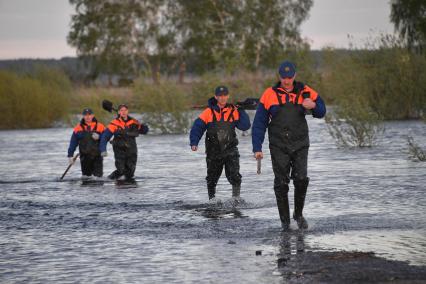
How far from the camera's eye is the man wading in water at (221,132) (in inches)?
551

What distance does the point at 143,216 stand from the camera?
516 inches

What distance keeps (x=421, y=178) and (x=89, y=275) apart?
9686mm

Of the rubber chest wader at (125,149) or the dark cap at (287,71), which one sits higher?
the dark cap at (287,71)

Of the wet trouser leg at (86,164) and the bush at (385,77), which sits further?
the bush at (385,77)

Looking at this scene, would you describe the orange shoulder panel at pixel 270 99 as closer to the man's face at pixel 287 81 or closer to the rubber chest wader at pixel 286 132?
the rubber chest wader at pixel 286 132

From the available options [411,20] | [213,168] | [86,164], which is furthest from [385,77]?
[213,168]

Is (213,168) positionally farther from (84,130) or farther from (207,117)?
(84,130)

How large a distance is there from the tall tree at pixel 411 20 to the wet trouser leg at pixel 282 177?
127ft

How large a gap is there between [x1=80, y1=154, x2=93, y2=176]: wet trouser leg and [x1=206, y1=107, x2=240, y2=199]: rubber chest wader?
6112 millimetres

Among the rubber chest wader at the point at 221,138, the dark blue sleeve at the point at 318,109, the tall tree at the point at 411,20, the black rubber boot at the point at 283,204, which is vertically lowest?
the black rubber boot at the point at 283,204

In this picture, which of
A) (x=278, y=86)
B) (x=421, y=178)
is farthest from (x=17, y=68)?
(x=278, y=86)

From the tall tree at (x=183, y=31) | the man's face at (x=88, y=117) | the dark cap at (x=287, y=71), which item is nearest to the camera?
the dark cap at (x=287, y=71)

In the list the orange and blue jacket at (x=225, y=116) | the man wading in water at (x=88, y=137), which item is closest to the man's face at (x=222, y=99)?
the orange and blue jacket at (x=225, y=116)

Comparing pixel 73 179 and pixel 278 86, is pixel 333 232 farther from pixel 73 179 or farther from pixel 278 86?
pixel 73 179
